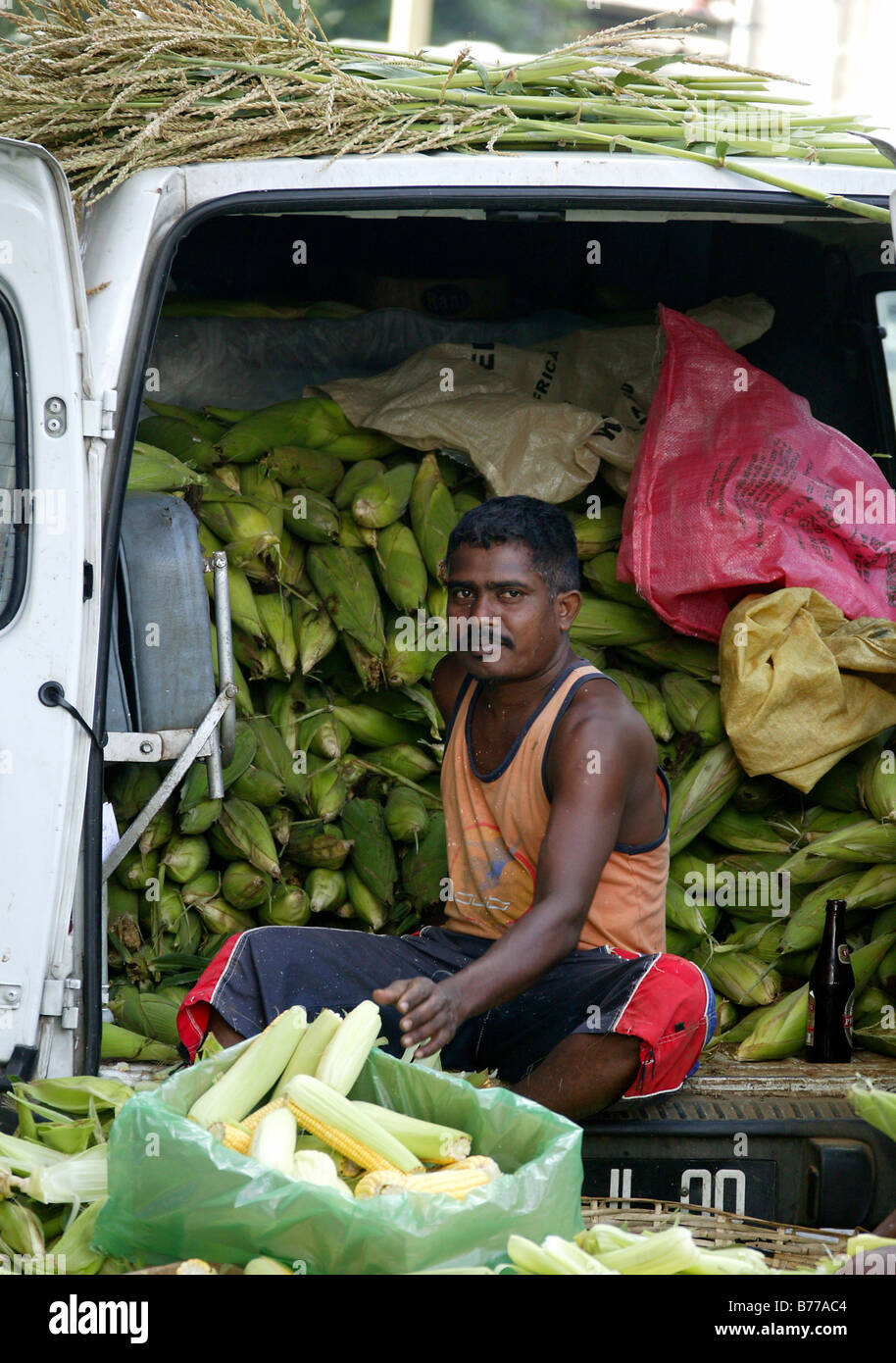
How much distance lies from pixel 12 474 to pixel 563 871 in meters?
1.28

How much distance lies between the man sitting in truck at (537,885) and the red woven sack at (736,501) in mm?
643

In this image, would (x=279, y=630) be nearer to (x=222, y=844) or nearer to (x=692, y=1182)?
(x=222, y=844)

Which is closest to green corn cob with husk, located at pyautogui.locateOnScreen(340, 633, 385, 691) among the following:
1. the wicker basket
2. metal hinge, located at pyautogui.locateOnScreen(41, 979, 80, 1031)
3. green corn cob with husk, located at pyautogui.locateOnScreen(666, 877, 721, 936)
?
green corn cob with husk, located at pyautogui.locateOnScreen(666, 877, 721, 936)

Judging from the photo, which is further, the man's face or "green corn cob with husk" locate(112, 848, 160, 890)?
"green corn cob with husk" locate(112, 848, 160, 890)

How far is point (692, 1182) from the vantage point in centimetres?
279

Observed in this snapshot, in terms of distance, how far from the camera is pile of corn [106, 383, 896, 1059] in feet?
11.7

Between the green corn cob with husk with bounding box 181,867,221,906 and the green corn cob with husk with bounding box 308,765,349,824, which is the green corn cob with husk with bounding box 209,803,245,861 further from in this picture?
the green corn cob with husk with bounding box 308,765,349,824

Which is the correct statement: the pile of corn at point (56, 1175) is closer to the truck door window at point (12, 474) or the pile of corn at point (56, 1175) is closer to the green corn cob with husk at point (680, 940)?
the truck door window at point (12, 474)

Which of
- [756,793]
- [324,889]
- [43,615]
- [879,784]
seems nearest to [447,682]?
[324,889]

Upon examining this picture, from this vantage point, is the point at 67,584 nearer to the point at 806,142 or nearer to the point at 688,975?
the point at 688,975

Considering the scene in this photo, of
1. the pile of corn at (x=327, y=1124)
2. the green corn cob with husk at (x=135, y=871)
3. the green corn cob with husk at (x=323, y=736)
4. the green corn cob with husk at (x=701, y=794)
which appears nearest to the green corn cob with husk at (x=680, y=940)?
the green corn cob with husk at (x=701, y=794)

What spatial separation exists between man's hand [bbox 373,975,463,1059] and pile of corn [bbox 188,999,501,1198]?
0.33 ft

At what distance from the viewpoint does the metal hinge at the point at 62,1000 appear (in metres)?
2.45
